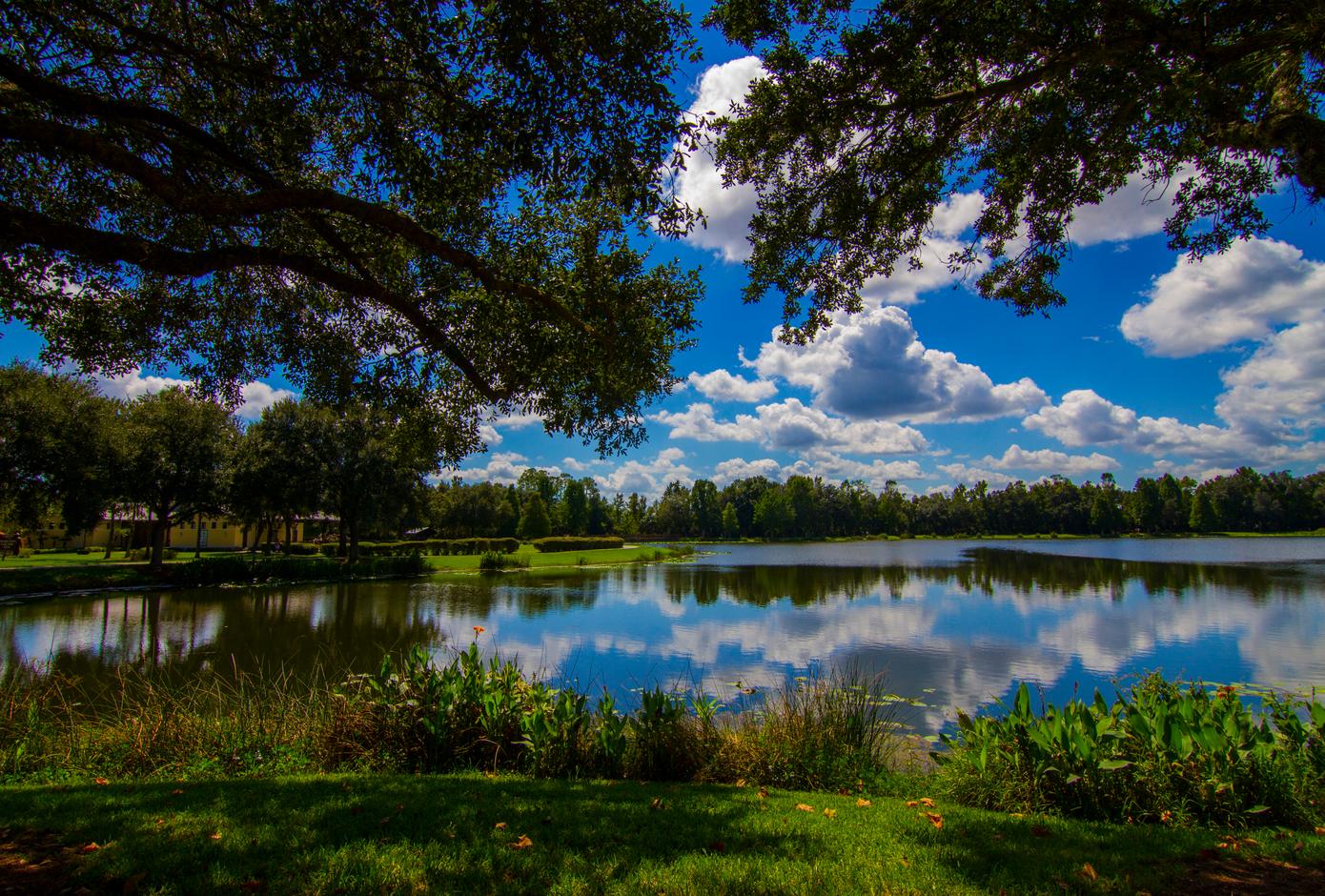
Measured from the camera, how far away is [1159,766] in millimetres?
5152

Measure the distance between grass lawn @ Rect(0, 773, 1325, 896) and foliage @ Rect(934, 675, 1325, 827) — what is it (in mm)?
645

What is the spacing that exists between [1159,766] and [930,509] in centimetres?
12650

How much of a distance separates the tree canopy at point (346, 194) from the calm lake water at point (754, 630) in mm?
4349

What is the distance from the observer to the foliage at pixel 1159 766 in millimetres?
4867

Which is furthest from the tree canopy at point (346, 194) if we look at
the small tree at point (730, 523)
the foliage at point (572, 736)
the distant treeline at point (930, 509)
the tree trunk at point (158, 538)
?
the small tree at point (730, 523)

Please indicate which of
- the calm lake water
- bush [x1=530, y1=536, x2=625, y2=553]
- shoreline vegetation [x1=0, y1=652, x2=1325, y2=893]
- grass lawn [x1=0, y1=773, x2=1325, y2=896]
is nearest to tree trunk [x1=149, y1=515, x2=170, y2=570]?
the calm lake water

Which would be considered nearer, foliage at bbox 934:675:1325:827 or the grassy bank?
foliage at bbox 934:675:1325:827

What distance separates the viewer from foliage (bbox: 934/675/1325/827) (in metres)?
4.87

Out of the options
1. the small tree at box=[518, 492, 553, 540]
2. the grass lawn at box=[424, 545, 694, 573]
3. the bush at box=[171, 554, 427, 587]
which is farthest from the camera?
the small tree at box=[518, 492, 553, 540]

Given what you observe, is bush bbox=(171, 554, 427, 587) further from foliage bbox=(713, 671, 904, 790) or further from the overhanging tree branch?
foliage bbox=(713, 671, 904, 790)

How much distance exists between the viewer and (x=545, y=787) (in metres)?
5.31

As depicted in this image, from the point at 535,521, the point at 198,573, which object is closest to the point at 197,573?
the point at 198,573

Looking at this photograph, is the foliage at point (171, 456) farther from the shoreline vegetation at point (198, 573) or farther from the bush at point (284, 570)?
the bush at point (284, 570)

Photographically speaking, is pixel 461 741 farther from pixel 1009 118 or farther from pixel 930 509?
pixel 930 509
